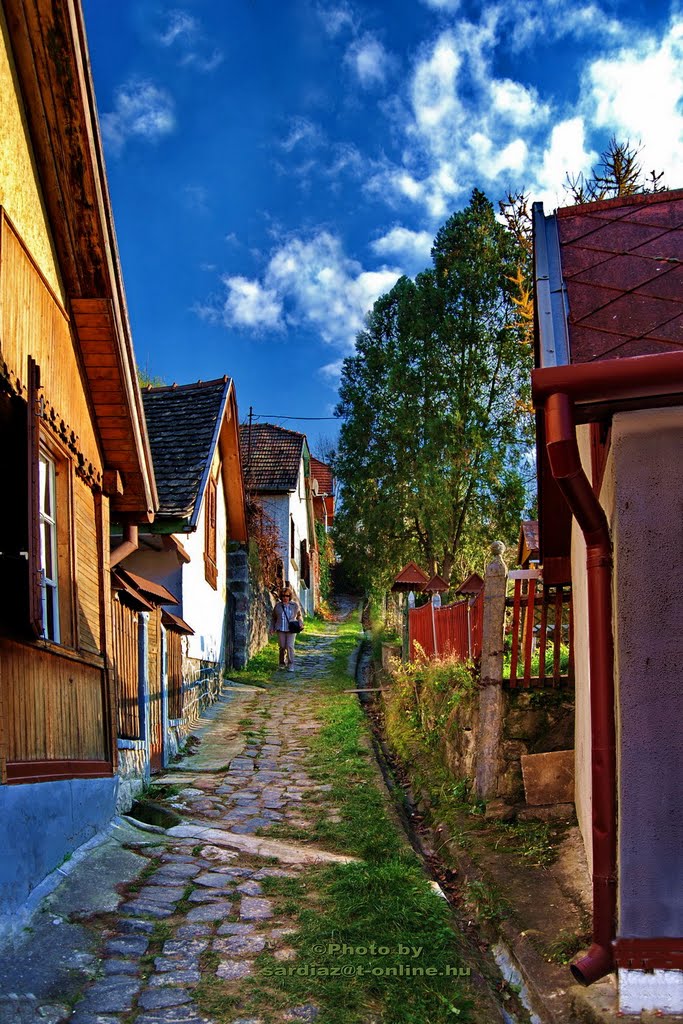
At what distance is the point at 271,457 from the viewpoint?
25.6 metres

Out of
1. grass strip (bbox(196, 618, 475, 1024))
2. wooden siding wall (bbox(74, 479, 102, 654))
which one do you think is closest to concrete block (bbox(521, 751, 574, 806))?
grass strip (bbox(196, 618, 475, 1024))

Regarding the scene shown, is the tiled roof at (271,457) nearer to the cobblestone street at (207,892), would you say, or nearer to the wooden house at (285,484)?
the wooden house at (285,484)

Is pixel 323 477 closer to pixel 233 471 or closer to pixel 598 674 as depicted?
pixel 233 471

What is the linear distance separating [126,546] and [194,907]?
4.22 m

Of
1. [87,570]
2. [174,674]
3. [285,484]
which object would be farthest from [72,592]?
[285,484]

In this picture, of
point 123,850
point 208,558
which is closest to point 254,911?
point 123,850

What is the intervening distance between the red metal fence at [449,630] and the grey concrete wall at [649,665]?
386 cm

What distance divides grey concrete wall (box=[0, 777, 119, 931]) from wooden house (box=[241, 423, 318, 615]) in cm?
1703

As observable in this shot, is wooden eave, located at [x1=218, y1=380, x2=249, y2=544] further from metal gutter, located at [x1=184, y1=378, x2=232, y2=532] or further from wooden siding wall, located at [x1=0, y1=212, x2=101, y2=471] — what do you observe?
wooden siding wall, located at [x1=0, y1=212, x2=101, y2=471]

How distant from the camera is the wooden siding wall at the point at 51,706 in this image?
4.72 m

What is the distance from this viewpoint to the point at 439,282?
23375mm

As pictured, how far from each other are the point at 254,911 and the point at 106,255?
15.6ft

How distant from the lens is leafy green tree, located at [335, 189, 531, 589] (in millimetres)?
21750

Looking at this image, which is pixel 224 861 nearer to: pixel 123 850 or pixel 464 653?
pixel 123 850
